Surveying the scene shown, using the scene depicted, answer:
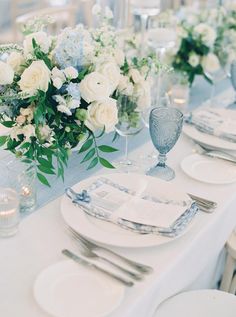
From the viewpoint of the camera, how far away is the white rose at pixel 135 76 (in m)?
1.33

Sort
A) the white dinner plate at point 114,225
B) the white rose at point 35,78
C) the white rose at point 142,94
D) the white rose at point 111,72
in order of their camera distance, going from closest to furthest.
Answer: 1. the white dinner plate at point 114,225
2. the white rose at point 35,78
3. the white rose at point 111,72
4. the white rose at point 142,94

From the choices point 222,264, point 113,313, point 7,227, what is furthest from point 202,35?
point 113,313

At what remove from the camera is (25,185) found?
1.14 metres

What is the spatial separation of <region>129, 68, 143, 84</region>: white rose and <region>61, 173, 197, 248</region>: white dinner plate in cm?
26

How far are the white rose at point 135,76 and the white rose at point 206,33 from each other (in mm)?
661

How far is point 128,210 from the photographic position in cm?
111

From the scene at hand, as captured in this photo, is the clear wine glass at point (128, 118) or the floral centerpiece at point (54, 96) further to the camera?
the clear wine glass at point (128, 118)

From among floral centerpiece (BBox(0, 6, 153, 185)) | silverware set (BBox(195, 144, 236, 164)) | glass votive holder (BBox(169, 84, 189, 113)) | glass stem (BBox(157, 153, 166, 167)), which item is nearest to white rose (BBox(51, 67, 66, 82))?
floral centerpiece (BBox(0, 6, 153, 185))

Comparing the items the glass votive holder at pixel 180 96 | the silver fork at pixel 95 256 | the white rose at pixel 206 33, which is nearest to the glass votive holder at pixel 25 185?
the silver fork at pixel 95 256

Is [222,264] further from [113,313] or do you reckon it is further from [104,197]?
[113,313]

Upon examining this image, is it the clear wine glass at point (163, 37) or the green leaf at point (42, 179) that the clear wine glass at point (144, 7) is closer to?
the clear wine glass at point (163, 37)

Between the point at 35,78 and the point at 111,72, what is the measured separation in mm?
190

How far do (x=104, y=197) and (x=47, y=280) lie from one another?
29 centimetres

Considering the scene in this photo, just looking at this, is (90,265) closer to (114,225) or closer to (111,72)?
(114,225)
